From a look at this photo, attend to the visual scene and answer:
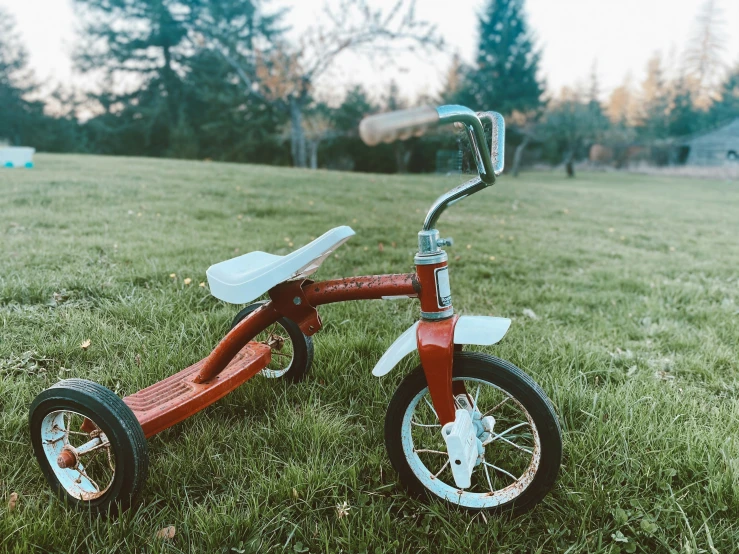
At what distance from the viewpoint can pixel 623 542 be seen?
66.2 inches

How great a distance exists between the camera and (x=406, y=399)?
185cm

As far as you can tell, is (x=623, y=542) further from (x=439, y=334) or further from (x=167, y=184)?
(x=167, y=184)

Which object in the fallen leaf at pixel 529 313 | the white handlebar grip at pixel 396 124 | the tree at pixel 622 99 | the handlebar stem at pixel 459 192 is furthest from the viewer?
the tree at pixel 622 99

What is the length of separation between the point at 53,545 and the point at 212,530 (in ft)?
1.60

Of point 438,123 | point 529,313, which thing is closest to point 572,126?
point 529,313

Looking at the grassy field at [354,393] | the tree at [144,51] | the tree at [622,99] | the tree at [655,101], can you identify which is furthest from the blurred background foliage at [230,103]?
the grassy field at [354,393]

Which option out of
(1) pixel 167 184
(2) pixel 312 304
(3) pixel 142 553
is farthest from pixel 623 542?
(1) pixel 167 184

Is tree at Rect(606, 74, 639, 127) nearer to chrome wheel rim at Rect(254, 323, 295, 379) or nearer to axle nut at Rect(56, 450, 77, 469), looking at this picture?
chrome wheel rim at Rect(254, 323, 295, 379)

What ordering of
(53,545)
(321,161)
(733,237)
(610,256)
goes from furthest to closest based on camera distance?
(321,161) → (733,237) → (610,256) → (53,545)

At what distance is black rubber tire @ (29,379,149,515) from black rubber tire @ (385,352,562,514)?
2.87ft

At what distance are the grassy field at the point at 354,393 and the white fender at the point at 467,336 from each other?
19.5 inches

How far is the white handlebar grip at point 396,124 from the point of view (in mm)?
1305

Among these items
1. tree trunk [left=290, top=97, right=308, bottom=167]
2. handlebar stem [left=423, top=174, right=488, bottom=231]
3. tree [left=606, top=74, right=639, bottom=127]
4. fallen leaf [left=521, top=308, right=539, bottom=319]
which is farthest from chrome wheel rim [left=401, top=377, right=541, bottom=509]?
tree [left=606, top=74, right=639, bottom=127]

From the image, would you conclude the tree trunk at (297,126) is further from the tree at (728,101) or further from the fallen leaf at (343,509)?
the tree at (728,101)
